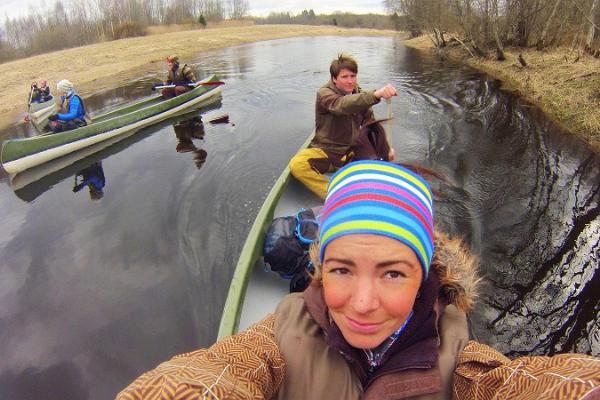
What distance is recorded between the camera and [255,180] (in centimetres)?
737

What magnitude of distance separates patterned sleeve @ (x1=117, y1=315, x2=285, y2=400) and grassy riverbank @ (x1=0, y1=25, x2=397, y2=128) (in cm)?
1706

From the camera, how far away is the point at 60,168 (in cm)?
920

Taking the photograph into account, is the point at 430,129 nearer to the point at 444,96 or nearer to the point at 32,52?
the point at 444,96

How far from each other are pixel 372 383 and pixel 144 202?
21.9 feet

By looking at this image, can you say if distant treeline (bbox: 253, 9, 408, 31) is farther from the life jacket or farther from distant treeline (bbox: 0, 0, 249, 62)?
the life jacket

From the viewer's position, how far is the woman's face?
4.09 ft

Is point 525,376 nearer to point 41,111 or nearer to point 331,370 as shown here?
point 331,370

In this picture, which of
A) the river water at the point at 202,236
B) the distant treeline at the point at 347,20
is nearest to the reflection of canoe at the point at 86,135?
the river water at the point at 202,236

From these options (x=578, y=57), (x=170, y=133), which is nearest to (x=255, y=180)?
(x=170, y=133)

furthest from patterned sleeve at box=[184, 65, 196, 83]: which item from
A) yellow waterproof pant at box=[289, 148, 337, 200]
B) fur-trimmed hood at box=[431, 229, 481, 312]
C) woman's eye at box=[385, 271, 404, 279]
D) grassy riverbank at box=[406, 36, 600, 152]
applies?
woman's eye at box=[385, 271, 404, 279]

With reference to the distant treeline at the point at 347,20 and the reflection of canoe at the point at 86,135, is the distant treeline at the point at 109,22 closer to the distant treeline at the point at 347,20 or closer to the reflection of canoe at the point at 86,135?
the distant treeline at the point at 347,20

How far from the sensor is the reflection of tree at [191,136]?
8.98 meters

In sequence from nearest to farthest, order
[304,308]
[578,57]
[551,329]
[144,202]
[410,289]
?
[410,289]
[304,308]
[551,329]
[144,202]
[578,57]

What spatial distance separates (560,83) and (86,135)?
1423 cm
